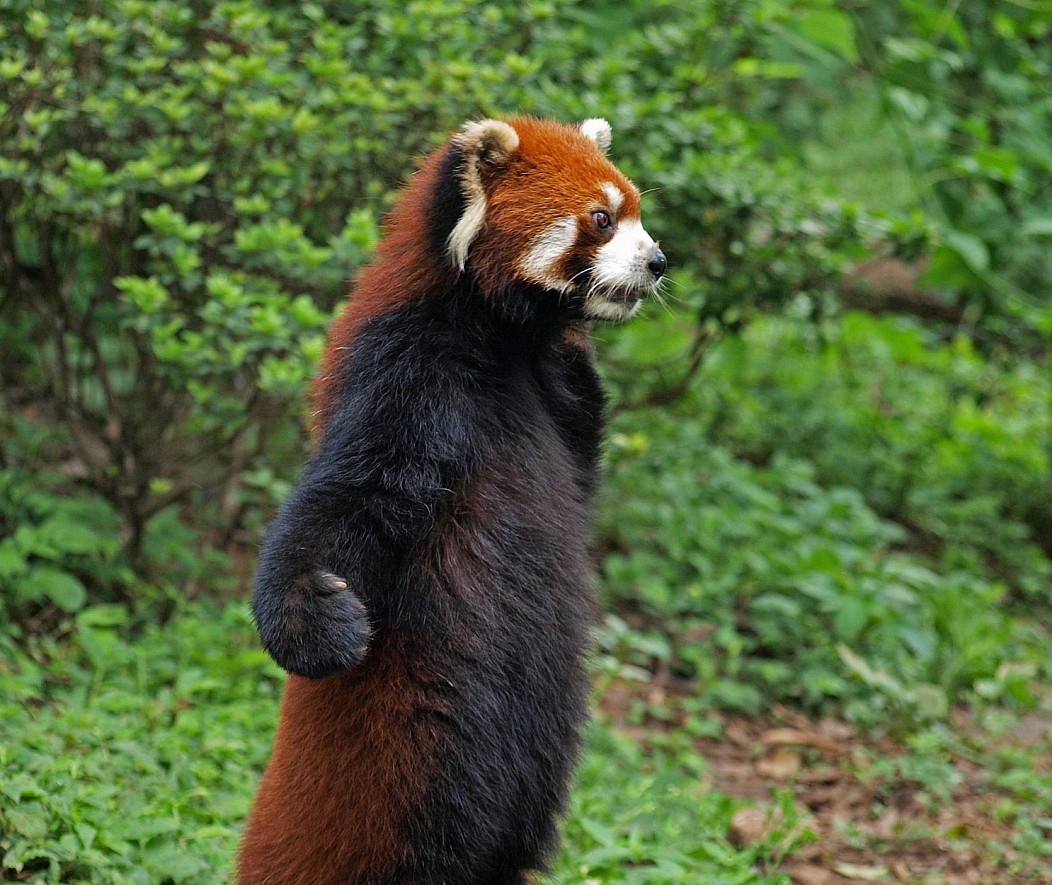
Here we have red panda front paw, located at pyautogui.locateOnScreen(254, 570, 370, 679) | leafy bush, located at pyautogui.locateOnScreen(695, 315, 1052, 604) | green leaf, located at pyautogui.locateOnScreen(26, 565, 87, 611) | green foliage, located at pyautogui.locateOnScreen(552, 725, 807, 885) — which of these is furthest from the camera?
leafy bush, located at pyautogui.locateOnScreen(695, 315, 1052, 604)

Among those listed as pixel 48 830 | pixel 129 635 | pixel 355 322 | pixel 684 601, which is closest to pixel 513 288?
pixel 355 322

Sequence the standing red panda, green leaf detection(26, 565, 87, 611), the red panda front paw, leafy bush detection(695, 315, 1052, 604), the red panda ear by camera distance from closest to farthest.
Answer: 1. the red panda front paw
2. the standing red panda
3. the red panda ear
4. green leaf detection(26, 565, 87, 611)
5. leafy bush detection(695, 315, 1052, 604)

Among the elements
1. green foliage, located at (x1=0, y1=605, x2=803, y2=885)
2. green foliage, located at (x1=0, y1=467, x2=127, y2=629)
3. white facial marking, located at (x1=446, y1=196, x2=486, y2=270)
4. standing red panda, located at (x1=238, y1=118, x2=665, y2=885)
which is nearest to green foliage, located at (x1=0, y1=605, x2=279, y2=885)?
green foliage, located at (x1=0, y1=605, x2=803, y2=885)

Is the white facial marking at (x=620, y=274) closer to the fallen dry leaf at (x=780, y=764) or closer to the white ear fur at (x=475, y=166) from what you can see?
the white ear fur at (x=475, y=166)

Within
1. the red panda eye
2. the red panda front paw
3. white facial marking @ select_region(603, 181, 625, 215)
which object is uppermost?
white facial marking @ select_region(603, 181, 625, 215)

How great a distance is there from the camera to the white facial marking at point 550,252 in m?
2.75

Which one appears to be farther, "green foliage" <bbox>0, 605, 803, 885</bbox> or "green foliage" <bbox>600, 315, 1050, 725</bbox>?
"green foliage" <bbox>600, 315, 1050, 725</bbox>

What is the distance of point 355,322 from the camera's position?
288 cm

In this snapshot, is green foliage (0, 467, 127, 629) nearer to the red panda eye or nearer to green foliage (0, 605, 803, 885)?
green foliage (0, 605, 803, 885)

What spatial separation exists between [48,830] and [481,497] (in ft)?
4.99

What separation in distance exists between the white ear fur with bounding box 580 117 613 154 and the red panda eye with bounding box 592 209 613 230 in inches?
12.6

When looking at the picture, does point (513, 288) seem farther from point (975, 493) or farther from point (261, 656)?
point (975, 493)

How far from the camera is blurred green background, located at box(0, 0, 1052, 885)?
4.14 metres

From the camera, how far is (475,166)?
109 inches
